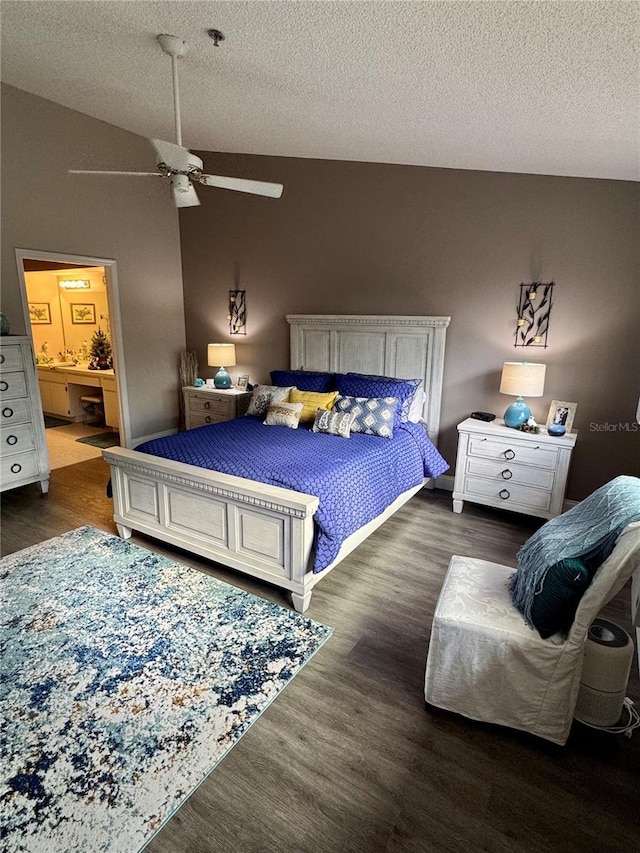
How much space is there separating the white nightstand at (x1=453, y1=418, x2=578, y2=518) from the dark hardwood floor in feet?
4.92

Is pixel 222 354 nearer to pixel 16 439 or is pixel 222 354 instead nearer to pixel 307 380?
pixel 307 380

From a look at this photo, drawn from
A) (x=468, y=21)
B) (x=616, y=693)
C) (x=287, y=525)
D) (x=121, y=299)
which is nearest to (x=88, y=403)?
(x=121, y=299)

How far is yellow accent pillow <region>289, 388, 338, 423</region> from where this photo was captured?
3744mm

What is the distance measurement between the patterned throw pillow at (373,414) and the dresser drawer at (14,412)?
272 cm

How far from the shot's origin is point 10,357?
3.72m

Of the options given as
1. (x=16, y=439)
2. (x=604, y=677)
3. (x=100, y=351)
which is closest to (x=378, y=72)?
(x=604, y=677)

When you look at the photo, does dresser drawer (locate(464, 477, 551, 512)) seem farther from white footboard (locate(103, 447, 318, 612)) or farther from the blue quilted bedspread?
white footboard (locate(103, 447, 318, 612))

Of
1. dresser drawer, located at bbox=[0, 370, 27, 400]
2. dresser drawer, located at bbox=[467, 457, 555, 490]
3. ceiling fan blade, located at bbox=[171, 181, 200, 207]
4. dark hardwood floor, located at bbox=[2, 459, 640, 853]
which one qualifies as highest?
ceiling fan blade, located at bbox=[171, 181, 200, 207]

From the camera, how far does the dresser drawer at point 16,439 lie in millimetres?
3771

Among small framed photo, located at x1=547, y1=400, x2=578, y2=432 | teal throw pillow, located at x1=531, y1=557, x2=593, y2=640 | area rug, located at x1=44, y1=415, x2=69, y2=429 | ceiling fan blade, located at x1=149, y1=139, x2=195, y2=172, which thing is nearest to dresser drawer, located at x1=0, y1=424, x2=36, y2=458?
ceiling fan blade, located at x1=149, y1=139, x2=195, y2=172

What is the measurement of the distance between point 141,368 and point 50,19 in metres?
3.25

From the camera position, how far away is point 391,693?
199 centimetres

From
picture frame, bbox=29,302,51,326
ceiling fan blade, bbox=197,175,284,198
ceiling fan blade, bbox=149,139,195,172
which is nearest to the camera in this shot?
ceiling fan blade, bbox=149,139,195,172

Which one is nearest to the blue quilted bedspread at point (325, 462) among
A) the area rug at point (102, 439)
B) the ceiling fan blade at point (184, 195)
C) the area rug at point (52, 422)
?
the ceiling fan blade at point (184, 195)
